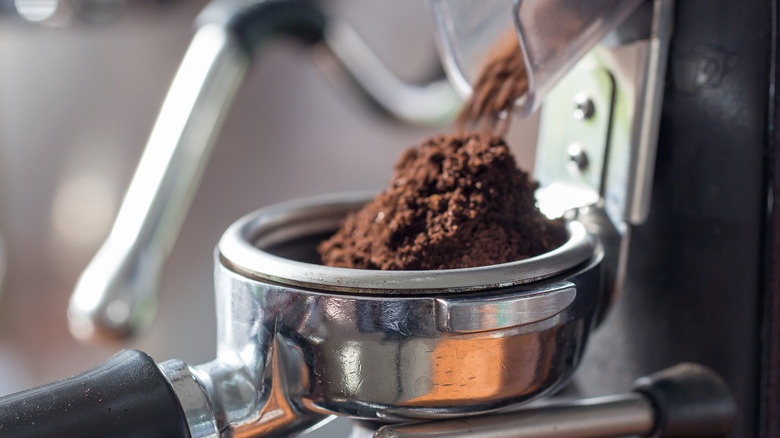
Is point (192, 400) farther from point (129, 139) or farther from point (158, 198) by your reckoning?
point (129, 139)

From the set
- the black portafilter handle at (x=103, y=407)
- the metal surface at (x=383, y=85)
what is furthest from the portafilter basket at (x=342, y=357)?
the metal surface at (x=383, y=85)

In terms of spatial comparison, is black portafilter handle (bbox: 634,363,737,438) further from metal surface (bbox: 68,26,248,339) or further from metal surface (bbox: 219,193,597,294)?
metal surface (bbox: 68,26,248,339)

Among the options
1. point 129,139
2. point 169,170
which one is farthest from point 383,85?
point 129,139

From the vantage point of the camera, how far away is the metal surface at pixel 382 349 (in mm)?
257

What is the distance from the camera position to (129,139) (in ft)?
5.88

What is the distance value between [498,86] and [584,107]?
0.15 ft

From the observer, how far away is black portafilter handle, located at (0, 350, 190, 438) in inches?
9.4

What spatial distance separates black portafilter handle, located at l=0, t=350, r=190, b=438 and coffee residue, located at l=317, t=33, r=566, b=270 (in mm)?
91

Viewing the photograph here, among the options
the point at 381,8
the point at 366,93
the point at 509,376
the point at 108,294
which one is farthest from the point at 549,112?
the point at 381,8

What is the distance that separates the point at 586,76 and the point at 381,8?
1.25m

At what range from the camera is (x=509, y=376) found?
0.90 feet

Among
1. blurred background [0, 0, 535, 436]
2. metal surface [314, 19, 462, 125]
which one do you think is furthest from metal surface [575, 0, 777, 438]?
blurred background [0, 0, 535, 436]

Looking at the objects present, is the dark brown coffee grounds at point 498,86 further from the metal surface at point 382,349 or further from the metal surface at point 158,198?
the metal surface at point 158,198

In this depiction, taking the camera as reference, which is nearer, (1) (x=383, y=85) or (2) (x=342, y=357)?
(2) (x=342, y=357)
